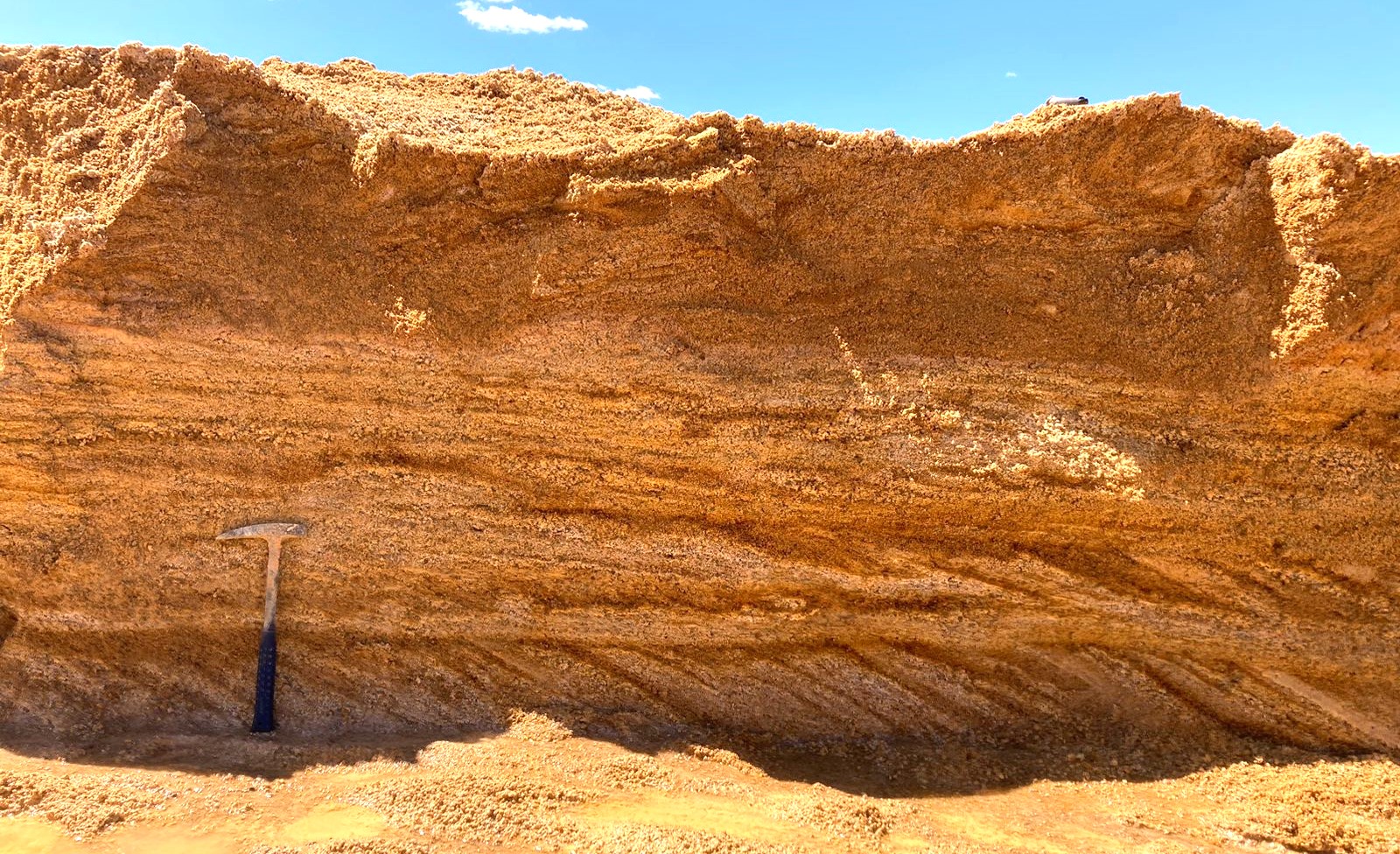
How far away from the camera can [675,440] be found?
6.07 m

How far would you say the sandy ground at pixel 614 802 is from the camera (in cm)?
493

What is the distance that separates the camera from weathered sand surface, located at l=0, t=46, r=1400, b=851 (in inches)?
223

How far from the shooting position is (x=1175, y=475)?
5.60 m

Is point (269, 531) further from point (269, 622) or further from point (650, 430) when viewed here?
point (650, 430)

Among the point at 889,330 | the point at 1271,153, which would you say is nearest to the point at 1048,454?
the point at 889,330

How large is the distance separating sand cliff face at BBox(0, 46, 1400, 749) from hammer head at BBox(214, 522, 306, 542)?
14 centimetres

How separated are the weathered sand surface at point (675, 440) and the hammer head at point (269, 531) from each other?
140 millimetres

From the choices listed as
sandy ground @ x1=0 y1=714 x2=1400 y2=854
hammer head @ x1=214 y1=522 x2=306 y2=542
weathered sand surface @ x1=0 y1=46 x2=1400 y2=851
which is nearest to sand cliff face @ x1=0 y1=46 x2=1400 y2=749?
weathered sand surface @ x1=0 y1=46 x2=1400 y2=851

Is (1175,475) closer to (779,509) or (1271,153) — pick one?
(1271,153)

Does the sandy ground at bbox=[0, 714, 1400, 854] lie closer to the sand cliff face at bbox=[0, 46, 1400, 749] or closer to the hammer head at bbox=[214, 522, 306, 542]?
the sand cliff face at bbox=[0, 46, 1400, 749]

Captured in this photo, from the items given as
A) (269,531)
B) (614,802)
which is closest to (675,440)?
(614,802)

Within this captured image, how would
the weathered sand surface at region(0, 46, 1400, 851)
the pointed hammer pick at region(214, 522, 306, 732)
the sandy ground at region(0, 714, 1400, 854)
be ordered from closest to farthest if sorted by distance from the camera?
the sandy ground at region(0, 714, 1400, 854) < the weathered sand surface at region(0, 46, 1400, 851) < the pointed hammer pick at region(214, 522, 306, 732)

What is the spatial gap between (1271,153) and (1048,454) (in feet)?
9.10

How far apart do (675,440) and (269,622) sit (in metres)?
3.60
